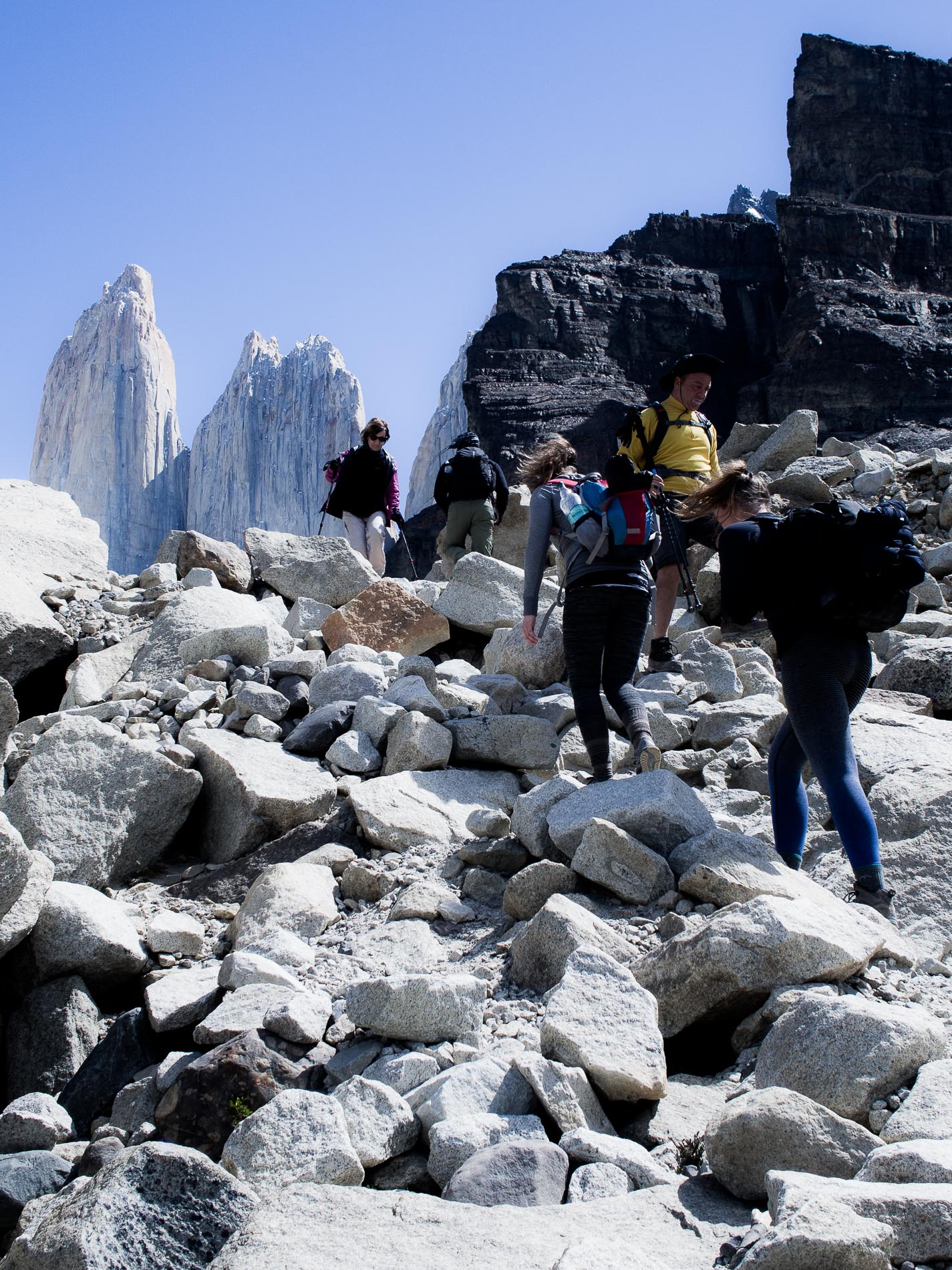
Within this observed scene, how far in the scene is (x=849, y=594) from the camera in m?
3.35

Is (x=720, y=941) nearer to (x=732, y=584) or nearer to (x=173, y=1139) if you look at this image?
(x=732, y=584)

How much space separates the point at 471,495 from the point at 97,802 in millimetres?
4810

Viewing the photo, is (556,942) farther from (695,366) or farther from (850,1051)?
(695,366)

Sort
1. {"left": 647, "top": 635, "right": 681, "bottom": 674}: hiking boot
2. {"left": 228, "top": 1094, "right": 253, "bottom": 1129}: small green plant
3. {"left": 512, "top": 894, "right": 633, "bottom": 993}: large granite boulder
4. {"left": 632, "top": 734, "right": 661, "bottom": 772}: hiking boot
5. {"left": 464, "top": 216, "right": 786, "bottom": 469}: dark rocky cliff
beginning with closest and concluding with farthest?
{"left": 228, "top": 1094, "right": 253, "bottom": 1129}: small green plant, {"left": 512, "top": 894, "right": 633, "bottom": 993}: large granite boulder, {"left": 632, "top": 734, "right": 661, "bottom": 772}: hiking boot, {"left": 647, "top": 635, "right": 681, "bottom": 674}: hiking boot, {"left": 464, "top": 216, "right": 786, "bottom": 469}: dark rocky cliff

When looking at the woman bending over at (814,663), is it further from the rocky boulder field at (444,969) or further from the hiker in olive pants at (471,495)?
the hiker in olive pants at (471,495)

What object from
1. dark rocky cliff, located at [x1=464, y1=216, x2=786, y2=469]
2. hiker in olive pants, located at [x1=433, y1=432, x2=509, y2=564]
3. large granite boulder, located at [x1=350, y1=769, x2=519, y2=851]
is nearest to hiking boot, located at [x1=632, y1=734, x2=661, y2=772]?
large granite boulder, located at [x1=350, y1=769, x2=519, y2=851]

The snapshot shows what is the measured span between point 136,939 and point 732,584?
2.71m

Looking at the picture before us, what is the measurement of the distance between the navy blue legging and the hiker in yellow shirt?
101 inches

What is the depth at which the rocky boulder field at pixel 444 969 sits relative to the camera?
2.15 metres

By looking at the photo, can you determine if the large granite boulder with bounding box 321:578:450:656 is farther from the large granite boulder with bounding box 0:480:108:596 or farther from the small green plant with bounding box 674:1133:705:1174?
the small green plant with bounding box 674:1133:705:1174

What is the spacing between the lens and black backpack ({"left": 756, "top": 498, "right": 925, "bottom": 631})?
3.30 m

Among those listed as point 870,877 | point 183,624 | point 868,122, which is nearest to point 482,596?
point 183,624

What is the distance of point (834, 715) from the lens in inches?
135

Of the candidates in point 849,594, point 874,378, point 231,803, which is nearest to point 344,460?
point 231,803
